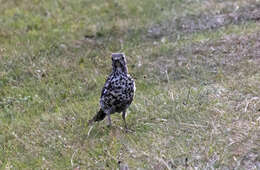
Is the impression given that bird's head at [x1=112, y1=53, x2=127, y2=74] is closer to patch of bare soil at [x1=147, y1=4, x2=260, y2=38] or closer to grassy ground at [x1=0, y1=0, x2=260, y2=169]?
grassy ground at [x1=0, y1=0, x2=260, y2=169]

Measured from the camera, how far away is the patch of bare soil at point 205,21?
1311 centimetres

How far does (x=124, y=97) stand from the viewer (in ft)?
23.2

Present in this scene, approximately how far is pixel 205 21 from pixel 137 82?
4299 millimetres

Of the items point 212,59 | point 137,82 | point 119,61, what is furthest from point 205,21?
point 119,61

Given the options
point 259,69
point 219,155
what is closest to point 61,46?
point 259,69

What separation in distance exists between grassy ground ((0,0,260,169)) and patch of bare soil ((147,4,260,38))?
0.10 feet

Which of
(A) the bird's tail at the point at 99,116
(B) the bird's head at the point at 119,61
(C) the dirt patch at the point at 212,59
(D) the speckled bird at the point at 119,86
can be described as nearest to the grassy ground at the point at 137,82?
(C) the dirt patch at the point at 212,59

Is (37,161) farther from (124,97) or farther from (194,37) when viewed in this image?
(194,37)

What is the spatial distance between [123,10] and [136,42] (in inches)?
96.2

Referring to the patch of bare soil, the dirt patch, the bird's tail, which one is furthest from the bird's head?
the patch of bare soil

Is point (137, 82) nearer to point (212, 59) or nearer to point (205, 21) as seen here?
point (212, 59)

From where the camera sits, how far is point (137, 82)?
1012 centimetres

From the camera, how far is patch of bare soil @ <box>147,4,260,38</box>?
13109mm

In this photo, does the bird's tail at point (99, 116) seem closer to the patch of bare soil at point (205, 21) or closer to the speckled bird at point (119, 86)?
the speckled bird at point (119, 86)
